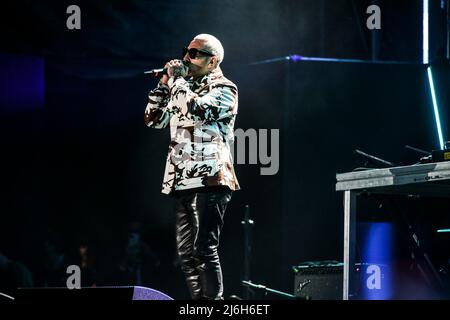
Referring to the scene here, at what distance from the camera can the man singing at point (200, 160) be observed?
177 inches

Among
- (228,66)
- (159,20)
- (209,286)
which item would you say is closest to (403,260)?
(209,286)

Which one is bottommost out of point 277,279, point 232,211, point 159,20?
point 277,279

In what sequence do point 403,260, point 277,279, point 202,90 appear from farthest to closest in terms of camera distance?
point 277,279
point 403,260
point 202,90

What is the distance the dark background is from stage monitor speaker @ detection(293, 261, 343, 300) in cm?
120

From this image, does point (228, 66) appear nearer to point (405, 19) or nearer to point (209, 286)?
point (405, 19)

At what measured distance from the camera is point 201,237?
450cm

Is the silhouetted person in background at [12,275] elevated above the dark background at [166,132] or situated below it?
below

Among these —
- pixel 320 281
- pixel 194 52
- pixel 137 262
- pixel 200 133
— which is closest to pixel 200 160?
pixel 200 133

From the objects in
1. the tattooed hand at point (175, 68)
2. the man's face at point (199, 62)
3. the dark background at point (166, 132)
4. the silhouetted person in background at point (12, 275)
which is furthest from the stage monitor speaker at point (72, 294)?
the silhouetted person in background at point (12, 275)

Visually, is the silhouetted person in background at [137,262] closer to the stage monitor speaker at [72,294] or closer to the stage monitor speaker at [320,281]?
the stage monitor speaker at [320,281]

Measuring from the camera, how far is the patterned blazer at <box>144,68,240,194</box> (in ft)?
14.9

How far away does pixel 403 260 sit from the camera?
5898 mm

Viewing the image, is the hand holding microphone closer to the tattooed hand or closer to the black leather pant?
the tattooed hand
